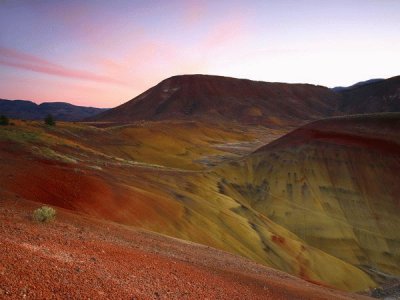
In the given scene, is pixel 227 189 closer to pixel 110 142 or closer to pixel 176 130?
pixel 110 142

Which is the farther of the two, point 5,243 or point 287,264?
point 287,264

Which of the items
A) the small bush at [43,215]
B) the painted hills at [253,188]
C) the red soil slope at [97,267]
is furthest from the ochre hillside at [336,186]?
the small bush at [43,215]

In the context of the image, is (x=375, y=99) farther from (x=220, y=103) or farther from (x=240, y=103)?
(x=220, y=103)

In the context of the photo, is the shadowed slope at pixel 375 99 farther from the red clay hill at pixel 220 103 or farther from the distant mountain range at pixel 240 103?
the red clay hill at pixel 220 103

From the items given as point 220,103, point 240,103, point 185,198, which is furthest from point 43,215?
point 240,103

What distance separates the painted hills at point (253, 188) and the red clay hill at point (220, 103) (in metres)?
82.1

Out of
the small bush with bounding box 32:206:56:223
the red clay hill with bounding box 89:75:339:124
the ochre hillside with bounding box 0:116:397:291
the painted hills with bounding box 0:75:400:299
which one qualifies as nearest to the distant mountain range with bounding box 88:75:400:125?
the red clay hill with bounding box 89:75:339:124

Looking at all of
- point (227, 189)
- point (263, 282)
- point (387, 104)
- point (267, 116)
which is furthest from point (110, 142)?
point (387, 104)

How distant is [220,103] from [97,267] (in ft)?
547

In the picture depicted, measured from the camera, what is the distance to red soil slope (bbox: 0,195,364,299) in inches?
255

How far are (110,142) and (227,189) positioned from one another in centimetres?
2781

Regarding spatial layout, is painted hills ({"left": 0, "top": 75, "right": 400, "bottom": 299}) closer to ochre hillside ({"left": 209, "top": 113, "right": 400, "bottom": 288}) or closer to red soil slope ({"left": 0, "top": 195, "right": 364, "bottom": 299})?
ochre hillside ({"left": 209, "top": 113, "right": 400, "bottom": 288})

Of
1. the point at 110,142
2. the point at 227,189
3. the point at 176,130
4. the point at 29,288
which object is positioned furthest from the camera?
the point at 176,130

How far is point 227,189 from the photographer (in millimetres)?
43750
